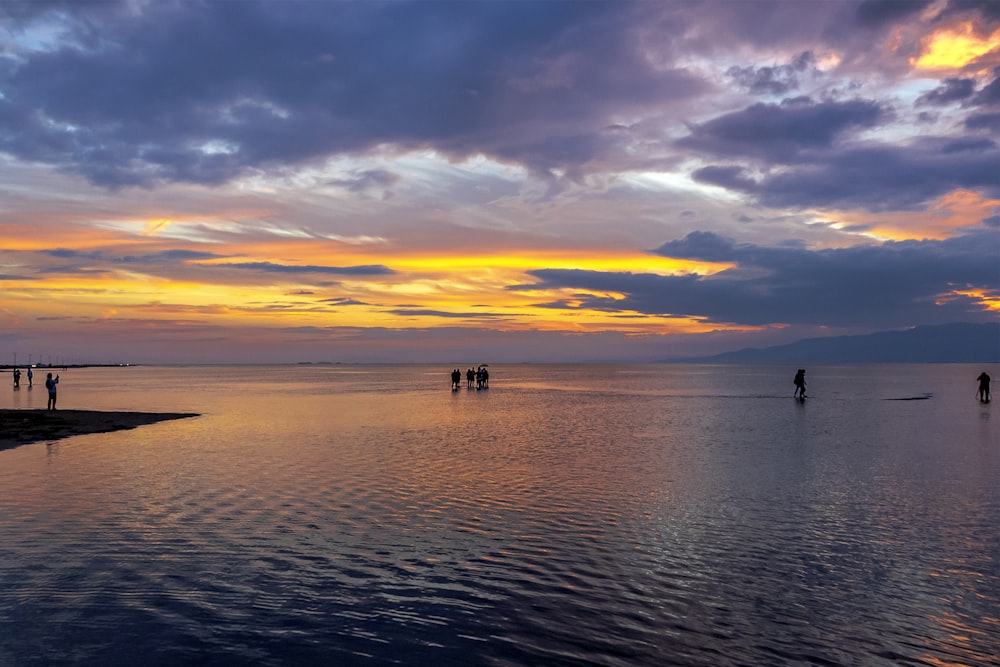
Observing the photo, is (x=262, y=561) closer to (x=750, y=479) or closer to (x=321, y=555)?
(x=321, y=555)

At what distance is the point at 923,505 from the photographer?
19.0 metres

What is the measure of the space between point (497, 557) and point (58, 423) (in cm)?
3688

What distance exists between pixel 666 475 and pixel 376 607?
15235mm

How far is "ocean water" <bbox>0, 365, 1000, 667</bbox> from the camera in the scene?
971cm

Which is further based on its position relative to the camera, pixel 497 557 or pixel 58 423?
pixel 58 423

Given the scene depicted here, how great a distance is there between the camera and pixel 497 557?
1391 cm

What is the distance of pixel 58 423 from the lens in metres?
40.7

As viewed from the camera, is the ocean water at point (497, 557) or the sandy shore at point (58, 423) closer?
the ocean water at point (497, 557)

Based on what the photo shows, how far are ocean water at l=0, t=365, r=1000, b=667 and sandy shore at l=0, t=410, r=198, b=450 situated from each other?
5.09 meters

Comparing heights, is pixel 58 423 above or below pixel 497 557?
above

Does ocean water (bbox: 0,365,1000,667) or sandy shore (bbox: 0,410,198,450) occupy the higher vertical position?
sandy shore (bbox: 0,410,198,450)

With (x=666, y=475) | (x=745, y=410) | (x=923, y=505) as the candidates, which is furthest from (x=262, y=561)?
(x=745, y=410)

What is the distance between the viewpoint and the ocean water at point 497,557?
971 cm

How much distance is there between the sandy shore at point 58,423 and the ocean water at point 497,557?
200 inches
